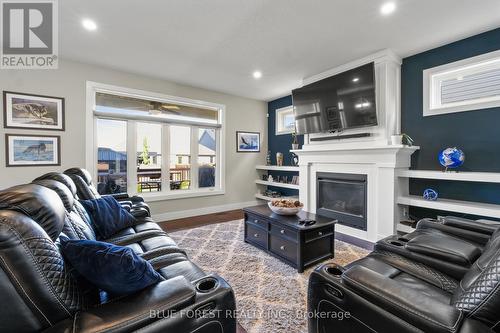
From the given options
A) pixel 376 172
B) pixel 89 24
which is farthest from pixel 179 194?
pixel 376 172

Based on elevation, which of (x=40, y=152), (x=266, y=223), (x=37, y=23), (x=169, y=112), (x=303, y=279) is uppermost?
(x=37, y=23)

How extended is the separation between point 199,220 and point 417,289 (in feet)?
11.8

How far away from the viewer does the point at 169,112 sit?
445cm

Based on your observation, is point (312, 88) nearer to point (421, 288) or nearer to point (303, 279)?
point (303, 279)

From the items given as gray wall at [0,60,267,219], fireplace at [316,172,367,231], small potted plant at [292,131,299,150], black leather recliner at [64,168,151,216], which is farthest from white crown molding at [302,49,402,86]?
black leather recliner at [64,168,151,216]

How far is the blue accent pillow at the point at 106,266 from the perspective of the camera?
911mm

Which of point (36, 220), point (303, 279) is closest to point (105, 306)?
point (36, 220)

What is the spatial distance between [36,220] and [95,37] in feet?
9.15

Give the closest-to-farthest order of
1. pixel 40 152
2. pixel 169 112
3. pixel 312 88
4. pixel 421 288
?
pixel 421 288
pixel 40 152
pixel 312 88
pixel 169 112

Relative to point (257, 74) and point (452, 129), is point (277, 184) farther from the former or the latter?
point (452, 129)

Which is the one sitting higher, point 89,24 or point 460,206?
point 89,24

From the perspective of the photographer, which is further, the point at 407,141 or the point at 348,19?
the point at 407,141

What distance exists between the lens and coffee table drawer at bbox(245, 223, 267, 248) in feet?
9.18

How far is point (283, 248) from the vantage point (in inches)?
99.3
